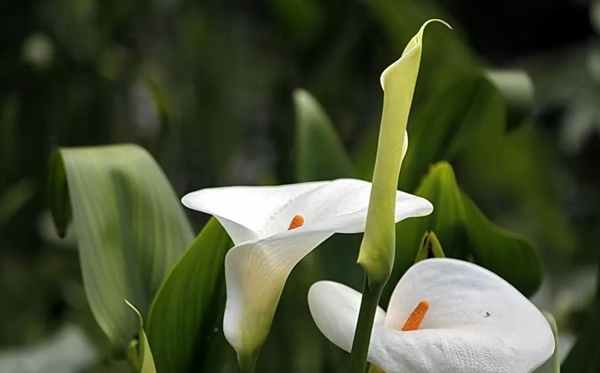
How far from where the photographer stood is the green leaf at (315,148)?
0.43 metres

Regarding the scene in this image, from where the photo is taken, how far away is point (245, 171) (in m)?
1.28

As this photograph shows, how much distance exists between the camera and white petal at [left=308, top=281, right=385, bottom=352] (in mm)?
248

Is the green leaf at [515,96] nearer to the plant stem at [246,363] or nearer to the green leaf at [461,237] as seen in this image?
the green leaf at [461,237]

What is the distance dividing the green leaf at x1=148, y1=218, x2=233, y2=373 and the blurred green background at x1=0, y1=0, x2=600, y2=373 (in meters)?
0.12

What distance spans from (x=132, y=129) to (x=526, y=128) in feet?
1.55

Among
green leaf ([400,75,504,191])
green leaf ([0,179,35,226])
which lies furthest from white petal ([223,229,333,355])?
green leaf ([0,179,35,226])

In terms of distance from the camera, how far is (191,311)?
1.05ft

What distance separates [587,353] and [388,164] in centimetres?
18

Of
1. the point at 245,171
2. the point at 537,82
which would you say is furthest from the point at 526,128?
the point at 245,171

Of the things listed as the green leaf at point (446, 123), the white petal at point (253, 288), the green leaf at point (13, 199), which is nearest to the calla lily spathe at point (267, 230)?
the white petal at point (253, 288)

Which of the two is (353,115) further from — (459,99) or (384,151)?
(384,151)

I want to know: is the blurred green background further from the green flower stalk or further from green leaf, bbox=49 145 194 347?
the green flower stalk

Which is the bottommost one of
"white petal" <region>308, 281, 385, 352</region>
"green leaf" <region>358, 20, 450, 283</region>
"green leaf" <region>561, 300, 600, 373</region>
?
"green leaf" <region>561, 300, 600, 373</region>

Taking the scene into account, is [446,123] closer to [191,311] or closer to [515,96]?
[515,96]
